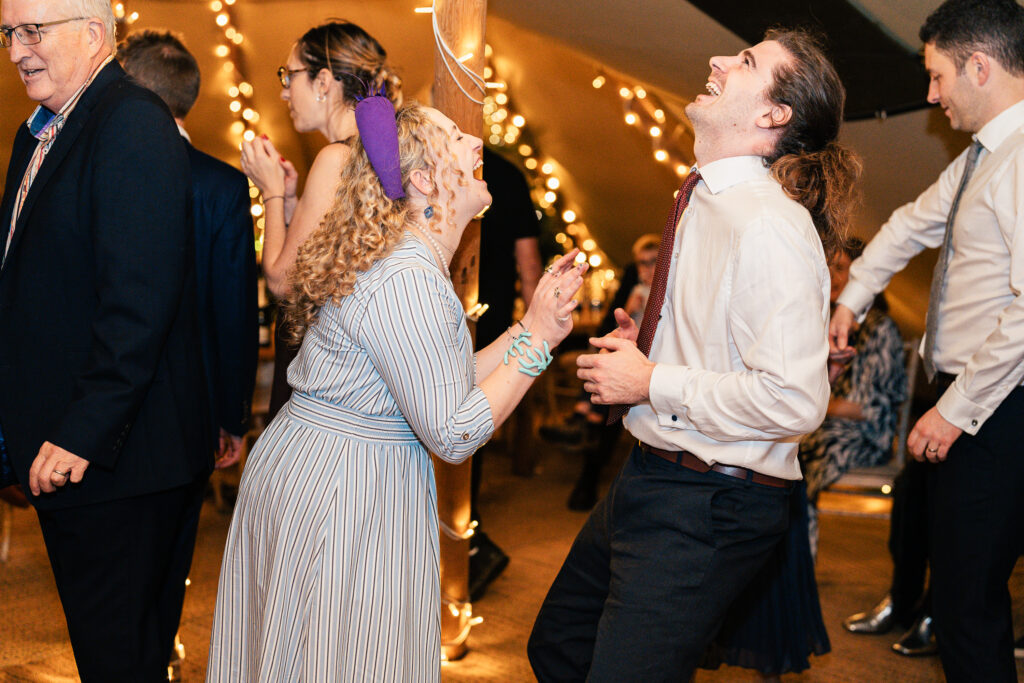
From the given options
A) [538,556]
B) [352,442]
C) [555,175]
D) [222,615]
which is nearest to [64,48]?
[352,442]

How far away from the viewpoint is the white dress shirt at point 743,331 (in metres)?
1.49

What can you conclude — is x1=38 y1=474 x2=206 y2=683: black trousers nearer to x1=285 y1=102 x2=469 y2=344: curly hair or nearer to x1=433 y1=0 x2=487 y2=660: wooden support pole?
x1=285 y1=102 x2=469 y2=344: curly hair

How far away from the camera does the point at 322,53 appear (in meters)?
2.32

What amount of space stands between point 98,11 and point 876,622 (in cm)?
296

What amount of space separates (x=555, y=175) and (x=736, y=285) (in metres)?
4.52

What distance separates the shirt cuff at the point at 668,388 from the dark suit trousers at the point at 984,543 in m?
0.81

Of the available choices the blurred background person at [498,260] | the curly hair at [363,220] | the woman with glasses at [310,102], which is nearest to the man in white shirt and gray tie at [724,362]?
the curly hair at [363,220]

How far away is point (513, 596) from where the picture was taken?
327 centimetres

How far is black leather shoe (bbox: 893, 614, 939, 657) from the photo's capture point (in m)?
2.94

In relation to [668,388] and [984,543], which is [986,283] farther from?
[668,388]

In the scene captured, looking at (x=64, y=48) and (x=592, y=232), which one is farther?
(x=592, y=232)

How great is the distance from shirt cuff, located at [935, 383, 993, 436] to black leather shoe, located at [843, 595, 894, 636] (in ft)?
4.67

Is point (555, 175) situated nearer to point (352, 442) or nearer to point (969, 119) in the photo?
point (969, 119)

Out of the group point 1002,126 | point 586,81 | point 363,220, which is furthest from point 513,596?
point 586,81
